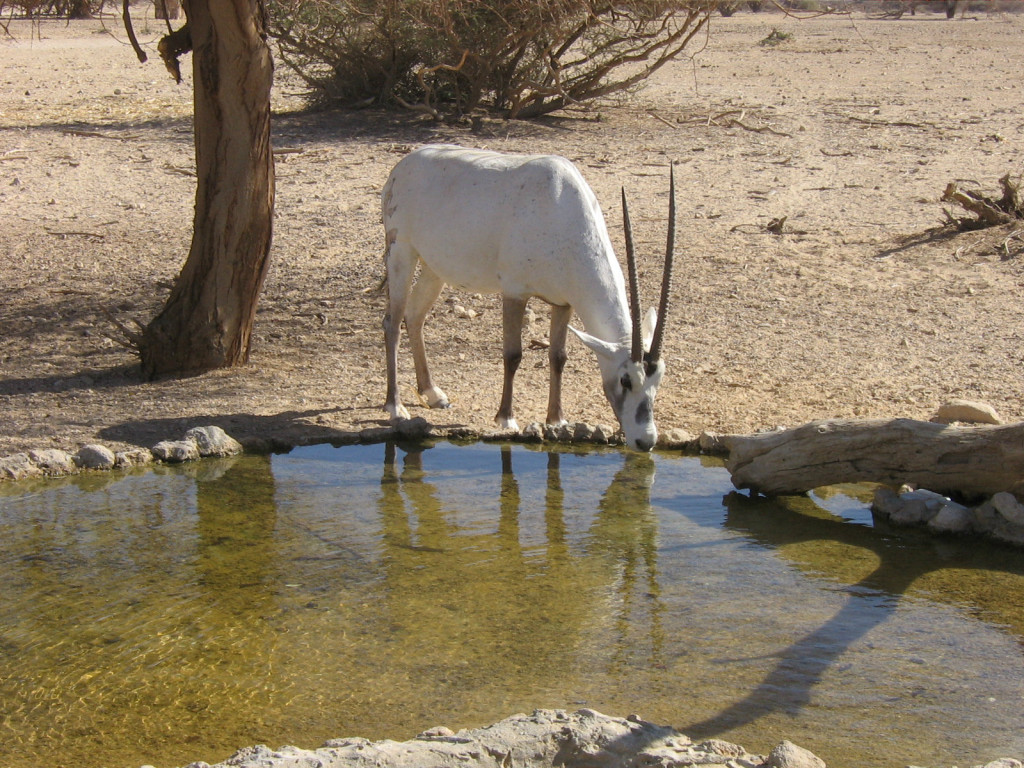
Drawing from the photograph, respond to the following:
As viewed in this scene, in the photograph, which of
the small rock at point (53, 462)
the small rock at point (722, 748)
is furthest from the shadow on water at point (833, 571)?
the small rock at point (53, 462)

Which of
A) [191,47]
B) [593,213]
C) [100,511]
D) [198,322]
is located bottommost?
[100,511]

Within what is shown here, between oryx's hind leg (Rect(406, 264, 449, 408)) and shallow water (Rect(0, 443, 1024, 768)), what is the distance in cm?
93

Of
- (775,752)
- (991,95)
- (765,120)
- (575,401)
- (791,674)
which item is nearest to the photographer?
(775,752)

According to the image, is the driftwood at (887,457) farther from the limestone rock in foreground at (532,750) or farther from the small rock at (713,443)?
the limestone rock in foreground at (532,750)

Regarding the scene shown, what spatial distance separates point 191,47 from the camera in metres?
7.09

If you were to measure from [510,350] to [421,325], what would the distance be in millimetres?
822

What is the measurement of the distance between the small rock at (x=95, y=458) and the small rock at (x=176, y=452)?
0.23 meters

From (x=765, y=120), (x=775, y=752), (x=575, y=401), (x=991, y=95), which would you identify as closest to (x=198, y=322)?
(x=575, y=401)

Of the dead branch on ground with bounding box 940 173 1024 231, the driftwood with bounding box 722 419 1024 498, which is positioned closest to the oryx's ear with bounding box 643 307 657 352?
the driftwood with bounding box 722 419 1024 498

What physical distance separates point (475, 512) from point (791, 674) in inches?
77.3

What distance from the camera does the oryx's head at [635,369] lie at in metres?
5.62

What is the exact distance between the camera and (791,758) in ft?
9.97

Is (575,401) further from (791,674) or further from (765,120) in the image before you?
(765,120)

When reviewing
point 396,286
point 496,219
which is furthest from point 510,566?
point 396,286
